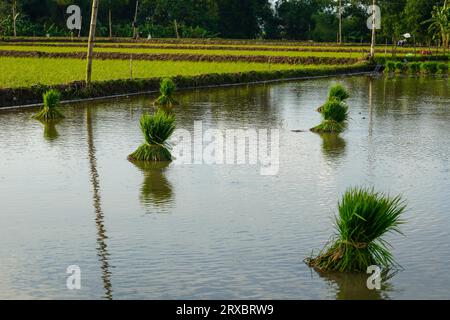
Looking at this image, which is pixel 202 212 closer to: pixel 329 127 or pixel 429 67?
pixel 329 127

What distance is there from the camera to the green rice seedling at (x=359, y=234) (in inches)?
381

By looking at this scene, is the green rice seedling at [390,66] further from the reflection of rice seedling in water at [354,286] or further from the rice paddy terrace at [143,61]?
the reflection of rice seedling in water at [354,286]

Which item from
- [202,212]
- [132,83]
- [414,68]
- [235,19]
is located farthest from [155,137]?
[235,19]

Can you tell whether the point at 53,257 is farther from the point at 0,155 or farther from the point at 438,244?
the point at 0,155

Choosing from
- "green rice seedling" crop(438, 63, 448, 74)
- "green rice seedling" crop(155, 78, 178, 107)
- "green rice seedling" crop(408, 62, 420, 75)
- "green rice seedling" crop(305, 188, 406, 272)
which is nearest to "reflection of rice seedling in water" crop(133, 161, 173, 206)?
"green rice seedling" crop(305, 188, 406, 272)

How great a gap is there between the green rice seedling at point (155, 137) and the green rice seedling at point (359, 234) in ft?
23.4

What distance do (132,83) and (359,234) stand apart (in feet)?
77.1

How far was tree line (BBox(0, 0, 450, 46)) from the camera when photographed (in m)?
77.6

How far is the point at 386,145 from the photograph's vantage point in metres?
19.6

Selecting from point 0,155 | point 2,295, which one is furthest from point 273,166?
point 2,295

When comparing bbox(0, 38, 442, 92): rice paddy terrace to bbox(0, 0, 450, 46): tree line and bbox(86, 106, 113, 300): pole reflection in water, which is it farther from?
bbox(86, 106, 113, 300): pole reflection in water

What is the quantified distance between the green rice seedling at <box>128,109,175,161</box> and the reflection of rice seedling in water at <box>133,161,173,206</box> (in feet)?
0.70

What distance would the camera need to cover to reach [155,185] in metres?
14.7

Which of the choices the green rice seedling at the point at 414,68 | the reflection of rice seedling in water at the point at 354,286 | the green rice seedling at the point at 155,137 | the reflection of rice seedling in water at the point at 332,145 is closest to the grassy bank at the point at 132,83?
the green rice seedling at the point at 414,68
